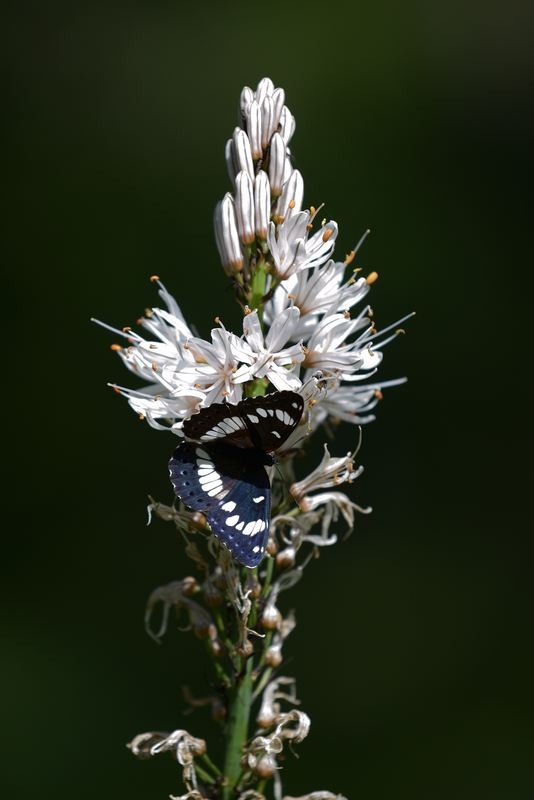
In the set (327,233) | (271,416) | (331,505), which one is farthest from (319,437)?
(271,416)

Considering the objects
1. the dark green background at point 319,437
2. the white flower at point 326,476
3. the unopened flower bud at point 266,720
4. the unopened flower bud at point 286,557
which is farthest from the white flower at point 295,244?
the dark green background at point 319,437

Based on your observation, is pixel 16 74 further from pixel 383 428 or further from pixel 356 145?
pixel 383 428

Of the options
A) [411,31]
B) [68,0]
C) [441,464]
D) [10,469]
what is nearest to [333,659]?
[441,464]

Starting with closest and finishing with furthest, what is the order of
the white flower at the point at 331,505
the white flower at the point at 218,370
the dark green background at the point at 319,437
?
the white flower at the point at 218,370
the white flower at the point at 331,505
the dark green background at the point at 319,437

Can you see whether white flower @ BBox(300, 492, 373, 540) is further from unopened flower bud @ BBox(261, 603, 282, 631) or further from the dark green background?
the dark green background

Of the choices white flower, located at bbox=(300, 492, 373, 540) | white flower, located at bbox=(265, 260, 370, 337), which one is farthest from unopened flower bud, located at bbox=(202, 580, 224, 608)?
white flower, located at bbox=(265, 260, 370, 337)

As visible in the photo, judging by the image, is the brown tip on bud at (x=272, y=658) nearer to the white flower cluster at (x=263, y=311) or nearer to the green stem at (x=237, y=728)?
the green stem at (x=237, y=728)
